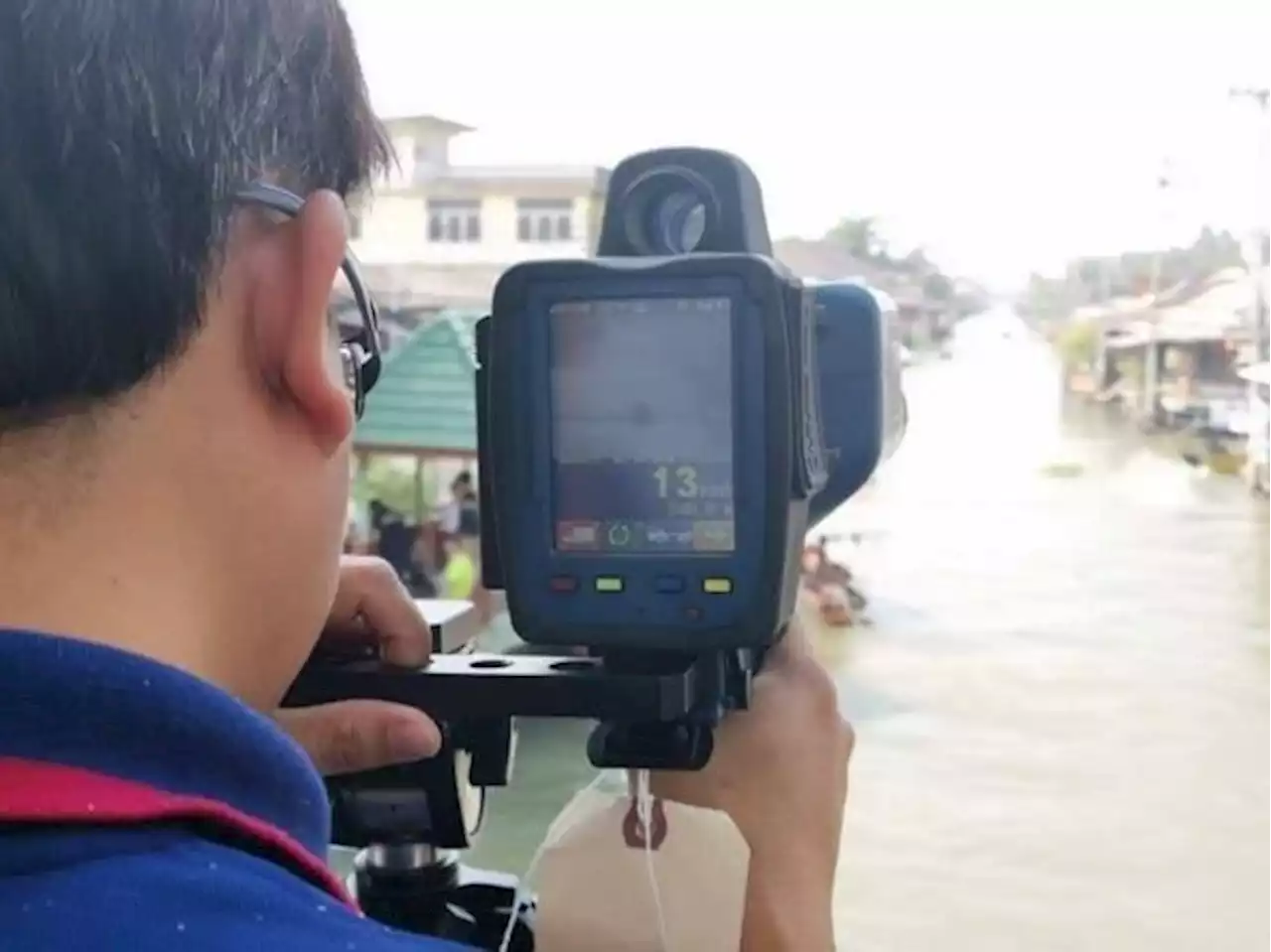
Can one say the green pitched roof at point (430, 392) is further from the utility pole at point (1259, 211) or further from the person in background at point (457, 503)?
the utility pole at point (1259, 211)

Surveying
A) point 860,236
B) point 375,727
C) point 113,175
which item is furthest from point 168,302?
point 860,236

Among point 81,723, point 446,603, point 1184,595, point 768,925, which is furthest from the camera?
point 1184,595

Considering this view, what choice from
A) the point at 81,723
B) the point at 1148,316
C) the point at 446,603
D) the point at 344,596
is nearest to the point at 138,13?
the point at 81,723

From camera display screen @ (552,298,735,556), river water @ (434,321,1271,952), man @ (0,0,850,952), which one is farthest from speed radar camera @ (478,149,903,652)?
river water @ (434,321,1271,952)

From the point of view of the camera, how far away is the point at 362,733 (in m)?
0.61

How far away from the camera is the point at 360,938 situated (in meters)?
0.39

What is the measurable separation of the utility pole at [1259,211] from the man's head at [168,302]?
109 cm

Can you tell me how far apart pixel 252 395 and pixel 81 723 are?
102 millimetres

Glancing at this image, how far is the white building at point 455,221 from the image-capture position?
1510mm

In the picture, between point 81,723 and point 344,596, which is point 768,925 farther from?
point 81,723

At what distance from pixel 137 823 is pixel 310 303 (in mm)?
138

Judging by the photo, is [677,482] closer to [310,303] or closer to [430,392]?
[310,303]

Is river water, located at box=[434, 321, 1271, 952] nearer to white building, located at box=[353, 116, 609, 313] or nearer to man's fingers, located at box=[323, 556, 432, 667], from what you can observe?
white building, located at box=[353, 116, 609, 313]

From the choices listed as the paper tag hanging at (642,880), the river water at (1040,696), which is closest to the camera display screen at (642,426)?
the paper tag hanging at (642,880)
